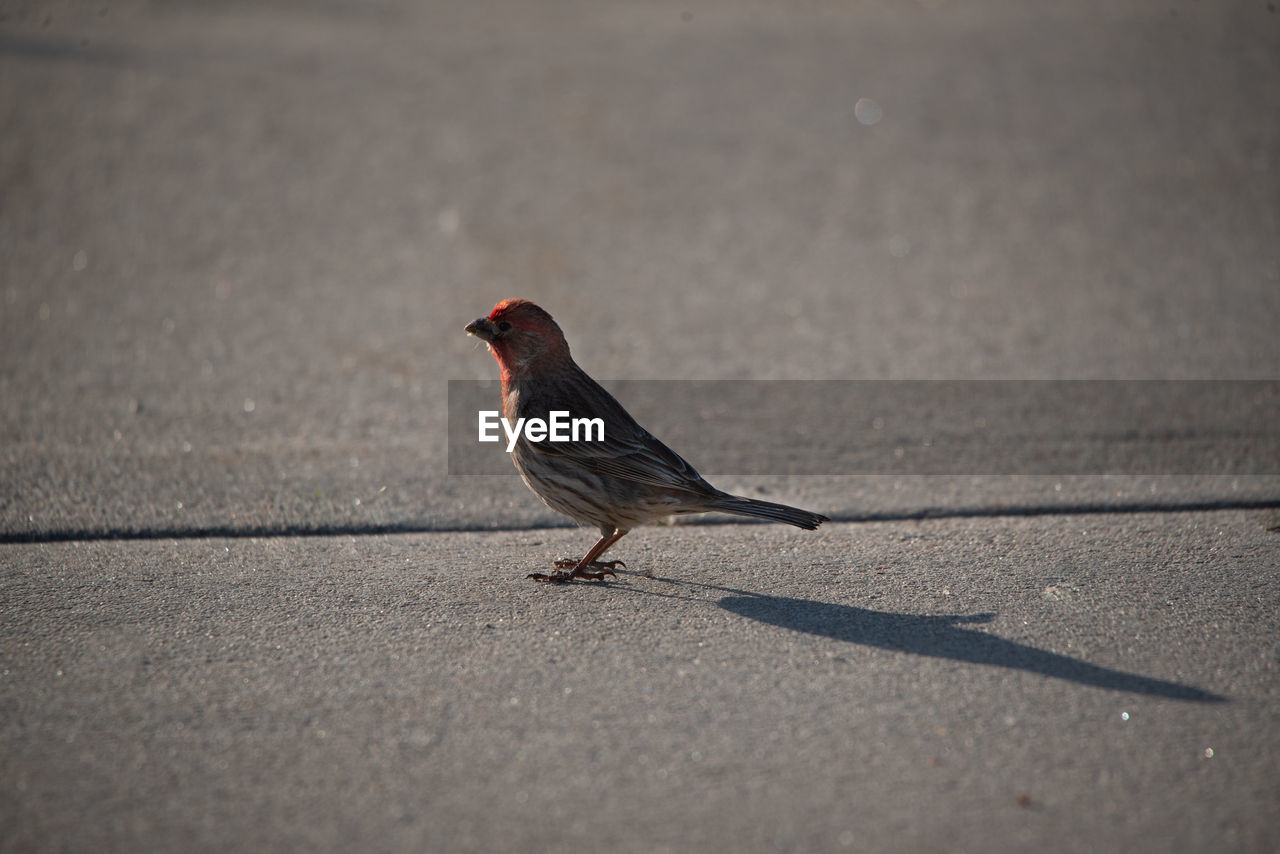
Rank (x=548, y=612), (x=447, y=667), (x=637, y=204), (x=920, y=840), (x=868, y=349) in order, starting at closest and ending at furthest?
(x=920, y=840) → (x=447, y=667) → (x=548, y=612) → (x=868, y=349) → (x=637, y=204)

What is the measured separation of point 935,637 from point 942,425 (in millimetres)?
2320

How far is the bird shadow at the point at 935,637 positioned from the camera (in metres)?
3.72

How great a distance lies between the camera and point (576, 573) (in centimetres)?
463

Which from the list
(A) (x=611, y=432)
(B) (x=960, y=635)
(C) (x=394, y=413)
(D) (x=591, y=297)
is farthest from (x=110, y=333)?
(B) (x=960, y=635)

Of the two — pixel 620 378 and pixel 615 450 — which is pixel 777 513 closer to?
pixel 615 450

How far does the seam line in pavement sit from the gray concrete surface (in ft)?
0.06

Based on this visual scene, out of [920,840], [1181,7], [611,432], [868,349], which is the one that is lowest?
[920,840]

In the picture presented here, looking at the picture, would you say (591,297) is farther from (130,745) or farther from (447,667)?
(130,745)

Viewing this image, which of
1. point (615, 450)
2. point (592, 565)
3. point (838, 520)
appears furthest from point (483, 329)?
point (838, 520)

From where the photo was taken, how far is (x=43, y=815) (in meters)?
3.09

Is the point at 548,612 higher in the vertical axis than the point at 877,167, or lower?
lower

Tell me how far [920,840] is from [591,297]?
5.63m

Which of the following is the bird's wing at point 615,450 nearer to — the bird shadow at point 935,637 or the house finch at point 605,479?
the house finch at point 605,479

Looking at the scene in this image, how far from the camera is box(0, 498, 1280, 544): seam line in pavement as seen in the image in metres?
4.99
